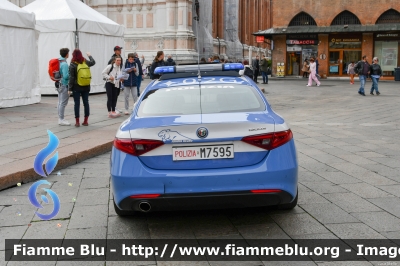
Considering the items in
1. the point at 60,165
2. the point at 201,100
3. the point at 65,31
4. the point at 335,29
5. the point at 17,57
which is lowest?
the point at 60,165

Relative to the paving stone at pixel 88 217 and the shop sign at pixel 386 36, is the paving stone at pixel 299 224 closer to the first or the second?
the paving stone at pixel 88 217

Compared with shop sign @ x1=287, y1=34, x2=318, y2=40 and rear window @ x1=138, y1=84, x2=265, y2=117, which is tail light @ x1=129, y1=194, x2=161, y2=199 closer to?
rear window @ x1=138, y1=84, x2=265, y2=117

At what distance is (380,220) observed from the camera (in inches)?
193

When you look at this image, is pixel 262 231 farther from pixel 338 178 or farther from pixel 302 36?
pixel 302 36

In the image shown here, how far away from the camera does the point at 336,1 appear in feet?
128

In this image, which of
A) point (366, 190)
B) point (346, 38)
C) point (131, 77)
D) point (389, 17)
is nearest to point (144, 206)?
point (366, 190)

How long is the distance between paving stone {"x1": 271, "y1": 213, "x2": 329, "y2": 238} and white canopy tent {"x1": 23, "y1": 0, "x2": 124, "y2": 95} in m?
15.9

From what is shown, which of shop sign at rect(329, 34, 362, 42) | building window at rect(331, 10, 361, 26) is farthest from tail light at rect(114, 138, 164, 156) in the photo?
building window at rect(331, 10, 361, 26)

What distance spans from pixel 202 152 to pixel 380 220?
1.97 m

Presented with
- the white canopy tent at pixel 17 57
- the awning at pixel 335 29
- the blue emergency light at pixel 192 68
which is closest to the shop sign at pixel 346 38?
the awning at pixel 335 29

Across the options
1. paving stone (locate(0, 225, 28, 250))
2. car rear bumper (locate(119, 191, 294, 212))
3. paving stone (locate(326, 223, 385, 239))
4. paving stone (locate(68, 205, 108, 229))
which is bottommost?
paving stone (locate(0, 225, 28, 250))

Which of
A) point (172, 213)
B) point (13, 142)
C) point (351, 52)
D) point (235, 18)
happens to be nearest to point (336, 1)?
point (351, 52)

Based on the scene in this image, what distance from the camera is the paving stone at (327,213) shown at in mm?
4910

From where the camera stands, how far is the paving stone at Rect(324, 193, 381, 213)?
17.4 ft
